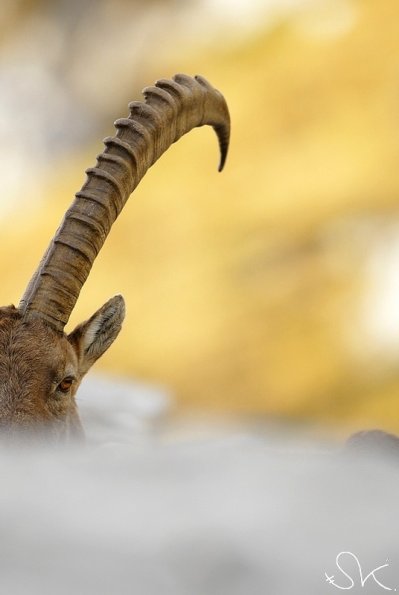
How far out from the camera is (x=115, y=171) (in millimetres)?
7645

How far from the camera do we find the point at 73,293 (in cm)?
732

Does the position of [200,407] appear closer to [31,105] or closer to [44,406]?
[31,105]

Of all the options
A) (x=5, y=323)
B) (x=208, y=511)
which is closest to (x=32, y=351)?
(x=5, y=323)

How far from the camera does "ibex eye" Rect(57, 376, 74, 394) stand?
6.98 meters

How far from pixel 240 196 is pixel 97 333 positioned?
45.6 ft

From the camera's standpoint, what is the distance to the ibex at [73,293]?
658cm

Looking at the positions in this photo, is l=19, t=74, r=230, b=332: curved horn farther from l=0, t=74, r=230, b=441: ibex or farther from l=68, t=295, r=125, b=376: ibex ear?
l=68, t=295, r=125, b=376: ibex ear

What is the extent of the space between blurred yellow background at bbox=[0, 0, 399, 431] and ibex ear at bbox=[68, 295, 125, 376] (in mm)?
9758

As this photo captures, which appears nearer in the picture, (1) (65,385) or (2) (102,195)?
(1) (65,385)

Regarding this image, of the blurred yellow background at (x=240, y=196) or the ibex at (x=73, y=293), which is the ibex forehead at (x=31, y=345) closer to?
the ibex at (x=73, y=293)

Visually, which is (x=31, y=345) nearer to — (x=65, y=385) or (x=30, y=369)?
(x=30, y=369)

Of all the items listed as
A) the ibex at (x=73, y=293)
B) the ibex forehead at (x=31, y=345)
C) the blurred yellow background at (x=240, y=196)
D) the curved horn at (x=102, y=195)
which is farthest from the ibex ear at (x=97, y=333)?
the blurred yellow background at (x=240, y=196)

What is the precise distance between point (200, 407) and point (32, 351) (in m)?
12.5

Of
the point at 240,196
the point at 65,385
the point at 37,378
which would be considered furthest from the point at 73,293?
the point at 240,196
